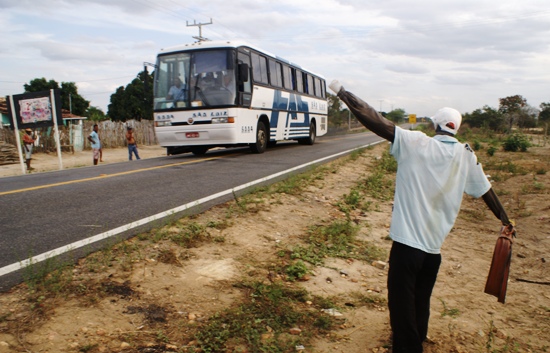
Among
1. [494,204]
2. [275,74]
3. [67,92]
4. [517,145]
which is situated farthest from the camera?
[67,92]

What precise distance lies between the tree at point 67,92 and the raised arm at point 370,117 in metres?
57.6

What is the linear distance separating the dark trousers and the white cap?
0.87 meters

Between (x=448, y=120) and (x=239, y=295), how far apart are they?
218cm

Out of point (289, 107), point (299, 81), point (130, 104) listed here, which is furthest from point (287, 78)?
point (130, 104)

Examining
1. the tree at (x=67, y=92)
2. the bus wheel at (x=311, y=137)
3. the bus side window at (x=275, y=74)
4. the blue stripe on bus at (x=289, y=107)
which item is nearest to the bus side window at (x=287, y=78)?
the blue stripe on bus at (x=289, y=107)

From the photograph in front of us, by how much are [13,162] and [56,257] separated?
20985mm

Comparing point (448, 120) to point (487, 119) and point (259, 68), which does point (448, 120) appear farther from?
point (487, 119)

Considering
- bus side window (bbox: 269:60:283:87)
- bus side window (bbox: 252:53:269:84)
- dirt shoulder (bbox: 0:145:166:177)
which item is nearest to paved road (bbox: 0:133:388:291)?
bus side window (bbox: 252:53:269:84)

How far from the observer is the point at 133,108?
56.6 meters

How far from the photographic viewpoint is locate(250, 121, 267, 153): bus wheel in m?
15.0

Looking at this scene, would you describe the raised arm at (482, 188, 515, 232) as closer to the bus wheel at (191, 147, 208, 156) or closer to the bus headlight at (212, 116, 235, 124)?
the bus headlight at (212, 116, 235, 124)

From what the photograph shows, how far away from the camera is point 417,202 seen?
304 centimetres

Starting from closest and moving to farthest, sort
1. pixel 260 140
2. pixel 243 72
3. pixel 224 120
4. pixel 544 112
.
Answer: pixel 243 72
pixel 224 120
pixel 260 140
pixel 544 112

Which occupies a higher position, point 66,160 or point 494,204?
point 494,204
